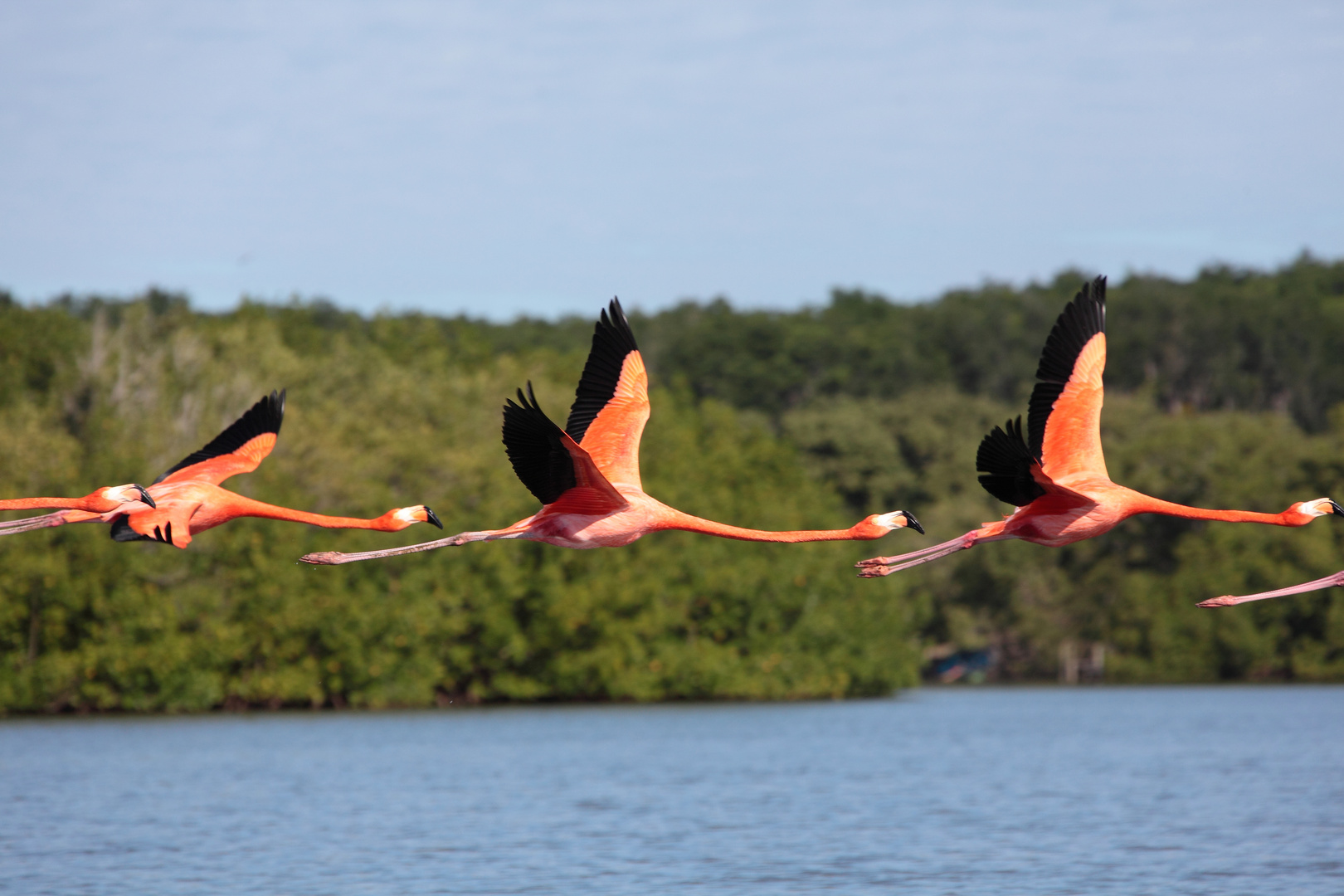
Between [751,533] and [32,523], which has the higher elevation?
[32,523]

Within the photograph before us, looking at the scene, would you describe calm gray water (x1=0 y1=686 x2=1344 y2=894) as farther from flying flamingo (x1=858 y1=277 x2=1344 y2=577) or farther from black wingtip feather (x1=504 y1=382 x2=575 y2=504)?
black wingtip feather (x1=504 y1=382 x2=575 y2=504)

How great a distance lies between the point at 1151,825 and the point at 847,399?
213 feet

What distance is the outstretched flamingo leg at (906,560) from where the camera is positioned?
14.1 metres

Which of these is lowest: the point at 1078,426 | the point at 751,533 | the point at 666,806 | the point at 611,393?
the point at 666,806

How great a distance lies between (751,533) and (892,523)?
135cm

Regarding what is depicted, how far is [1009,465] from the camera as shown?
13.4 m

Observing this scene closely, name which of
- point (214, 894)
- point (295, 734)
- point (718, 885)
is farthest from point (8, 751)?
point (718, 885)

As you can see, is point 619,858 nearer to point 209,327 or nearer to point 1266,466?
point 209,327

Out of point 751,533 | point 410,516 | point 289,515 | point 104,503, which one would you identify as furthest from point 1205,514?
point 104,503

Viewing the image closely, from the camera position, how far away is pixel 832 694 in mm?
66500

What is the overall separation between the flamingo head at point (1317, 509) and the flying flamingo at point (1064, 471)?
0.01m

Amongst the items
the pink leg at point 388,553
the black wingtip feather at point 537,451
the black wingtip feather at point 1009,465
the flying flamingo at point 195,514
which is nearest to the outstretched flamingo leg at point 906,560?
the black wingtip feather at point 1009,465

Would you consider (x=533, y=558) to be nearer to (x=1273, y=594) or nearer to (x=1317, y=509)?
(x=1273, y=594)

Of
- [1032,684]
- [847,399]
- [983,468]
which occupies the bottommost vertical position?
[1032,684]
